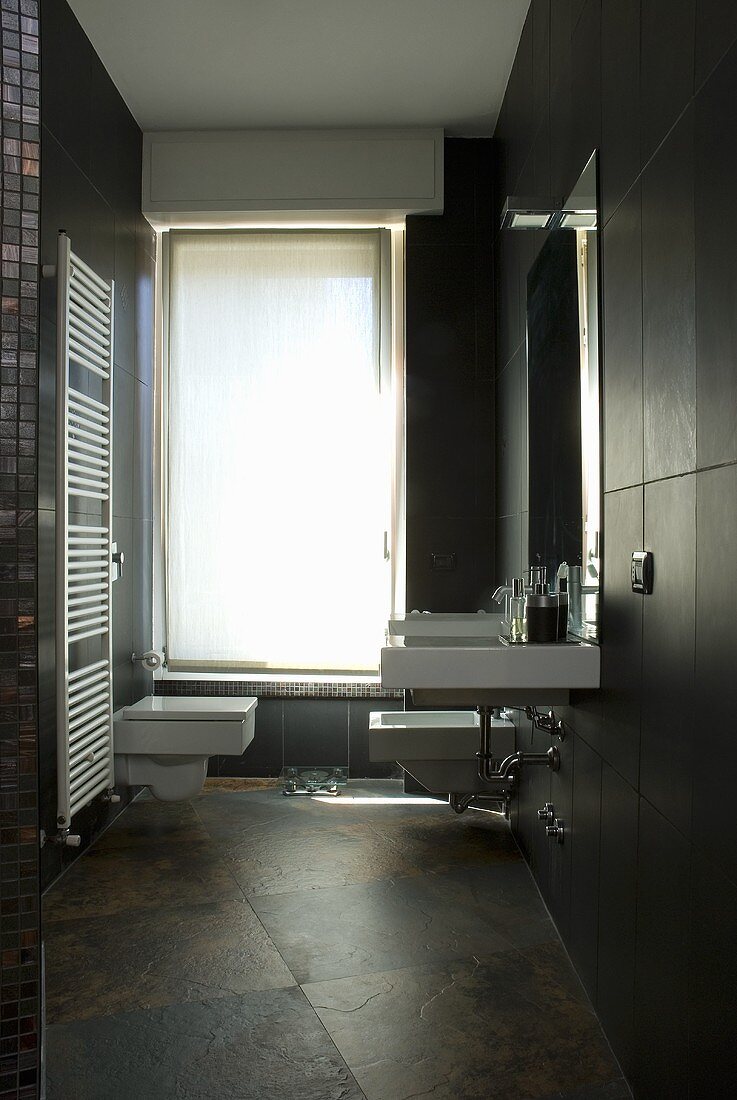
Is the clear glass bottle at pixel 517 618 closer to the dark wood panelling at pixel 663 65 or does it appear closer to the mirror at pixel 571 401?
the mirror at pixel 571 401

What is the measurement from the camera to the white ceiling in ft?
10.4

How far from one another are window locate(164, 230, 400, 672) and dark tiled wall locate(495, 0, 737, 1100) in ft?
6.06

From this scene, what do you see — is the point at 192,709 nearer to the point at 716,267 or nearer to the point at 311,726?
the point at 311,726

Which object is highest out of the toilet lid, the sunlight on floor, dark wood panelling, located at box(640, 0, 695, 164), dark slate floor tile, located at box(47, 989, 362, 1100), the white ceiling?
the white ceiling

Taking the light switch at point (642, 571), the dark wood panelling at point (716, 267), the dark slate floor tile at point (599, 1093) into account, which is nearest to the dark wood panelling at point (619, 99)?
the dark wood panelling at point (716, 267)

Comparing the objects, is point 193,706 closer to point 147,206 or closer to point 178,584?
point 178,584

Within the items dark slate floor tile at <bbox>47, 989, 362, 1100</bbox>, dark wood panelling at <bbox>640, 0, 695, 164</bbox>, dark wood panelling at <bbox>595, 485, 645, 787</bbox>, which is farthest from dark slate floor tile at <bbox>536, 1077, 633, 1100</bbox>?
dark wood panelling at <bbox>640, 0, 695, 164</bbox>

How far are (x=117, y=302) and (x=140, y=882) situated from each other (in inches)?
87.9

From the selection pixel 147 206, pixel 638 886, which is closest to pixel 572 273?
pixel 638 886

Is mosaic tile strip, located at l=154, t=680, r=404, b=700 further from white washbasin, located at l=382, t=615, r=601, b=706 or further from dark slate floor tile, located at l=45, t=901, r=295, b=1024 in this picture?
white washbasin, located at l=382, t=615, r=601, b=706

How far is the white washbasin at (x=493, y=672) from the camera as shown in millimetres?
2145

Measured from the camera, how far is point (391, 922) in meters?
2.65

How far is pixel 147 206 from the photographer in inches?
159

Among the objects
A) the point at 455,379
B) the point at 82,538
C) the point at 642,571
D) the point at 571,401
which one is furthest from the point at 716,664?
the point at 455,379
